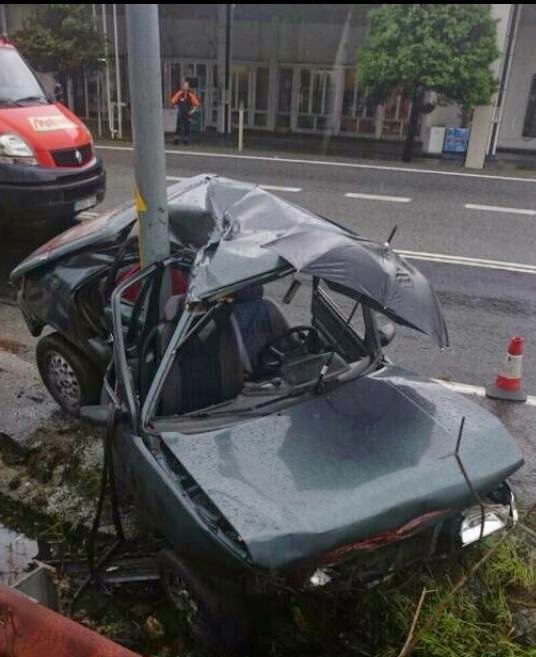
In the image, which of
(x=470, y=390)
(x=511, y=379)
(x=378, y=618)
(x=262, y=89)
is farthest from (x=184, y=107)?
(x=378, y=618)

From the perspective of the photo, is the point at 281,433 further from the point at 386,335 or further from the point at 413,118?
the point at 413,118

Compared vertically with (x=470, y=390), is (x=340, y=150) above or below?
below

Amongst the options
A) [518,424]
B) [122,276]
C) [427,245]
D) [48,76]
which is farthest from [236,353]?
[48,76]

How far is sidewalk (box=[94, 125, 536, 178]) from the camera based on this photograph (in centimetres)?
1734

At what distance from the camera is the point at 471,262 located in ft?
29.0

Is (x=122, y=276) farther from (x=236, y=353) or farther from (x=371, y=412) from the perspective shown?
(x=371, y=412)

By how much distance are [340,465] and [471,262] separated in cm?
643

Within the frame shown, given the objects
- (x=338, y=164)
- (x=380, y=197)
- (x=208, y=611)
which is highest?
(x=208, y=611)

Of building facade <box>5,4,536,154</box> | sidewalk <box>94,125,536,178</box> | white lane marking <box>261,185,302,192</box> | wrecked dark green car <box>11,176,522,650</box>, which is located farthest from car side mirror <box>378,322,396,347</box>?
building facade <box>5,4,536,154</box>

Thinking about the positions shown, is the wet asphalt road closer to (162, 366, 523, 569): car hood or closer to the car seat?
(162, 366, 523, 569): car hood

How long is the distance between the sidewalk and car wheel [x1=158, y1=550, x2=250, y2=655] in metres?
15.2

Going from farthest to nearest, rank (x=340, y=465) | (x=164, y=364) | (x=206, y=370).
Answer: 1. (x=206, y=370)
2. (x=164, y=364)
3. (x=340, y=465)

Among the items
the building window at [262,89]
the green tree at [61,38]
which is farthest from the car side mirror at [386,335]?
the building window at [262,89]

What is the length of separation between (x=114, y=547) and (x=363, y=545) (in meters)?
1.44
